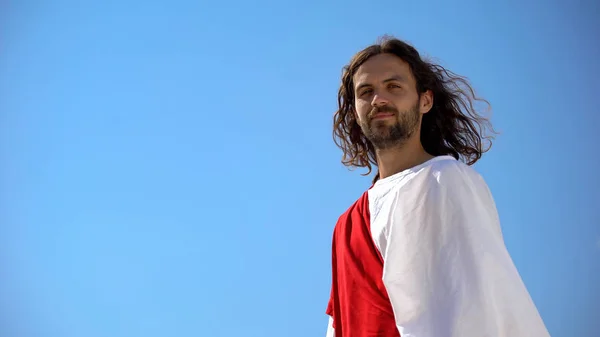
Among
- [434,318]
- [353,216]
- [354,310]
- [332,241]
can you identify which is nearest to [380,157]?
[353,216]

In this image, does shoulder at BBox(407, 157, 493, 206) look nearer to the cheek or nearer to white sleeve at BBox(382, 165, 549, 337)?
white sleeve at BBox(382, 165, 549, 337)

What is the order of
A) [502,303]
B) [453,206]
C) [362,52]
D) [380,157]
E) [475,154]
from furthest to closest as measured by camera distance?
[475,154]
[362,52]
[380,157]
[453,206]
[502,303]

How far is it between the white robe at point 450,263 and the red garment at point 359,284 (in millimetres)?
109

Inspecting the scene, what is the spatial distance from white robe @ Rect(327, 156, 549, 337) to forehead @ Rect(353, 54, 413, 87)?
55 centimetres

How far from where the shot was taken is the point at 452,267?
209cm

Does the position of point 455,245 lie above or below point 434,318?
above

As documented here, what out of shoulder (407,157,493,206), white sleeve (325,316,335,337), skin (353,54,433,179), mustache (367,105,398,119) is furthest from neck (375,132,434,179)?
white sleeve (325,316,335,337)

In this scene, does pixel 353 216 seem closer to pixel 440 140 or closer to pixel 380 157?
pixel 380 157

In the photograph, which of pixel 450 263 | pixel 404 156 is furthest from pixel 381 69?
pixel 450 263

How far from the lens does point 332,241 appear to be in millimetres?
2928

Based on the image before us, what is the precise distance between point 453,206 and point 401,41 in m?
1.04

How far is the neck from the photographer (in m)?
2.64

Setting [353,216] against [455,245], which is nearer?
[455,245]

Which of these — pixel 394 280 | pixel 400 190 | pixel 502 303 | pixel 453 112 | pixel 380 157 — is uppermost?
pixel 453 112
